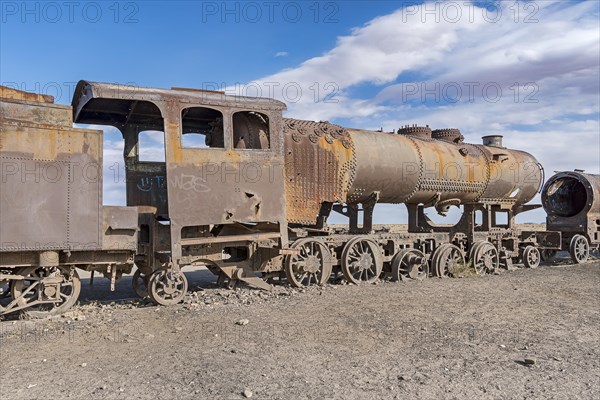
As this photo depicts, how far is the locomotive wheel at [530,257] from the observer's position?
14859mm

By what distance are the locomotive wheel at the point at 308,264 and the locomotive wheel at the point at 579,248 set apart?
10.0 meters

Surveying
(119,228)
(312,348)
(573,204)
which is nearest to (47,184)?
(119,228)

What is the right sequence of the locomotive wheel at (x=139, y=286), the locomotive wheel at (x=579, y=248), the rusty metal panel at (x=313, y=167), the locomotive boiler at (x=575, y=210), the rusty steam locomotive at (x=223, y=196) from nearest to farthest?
1. the rusty steam locomotive at (x=223, y=196)
2. the locomotive wheel at (x=139, y=286)
3. the rusty metal panel at (x=313, y=167)
4. the locomotive wheel at (x=579, y=248)
5. the locomotive boiler at (x=575, y=210)

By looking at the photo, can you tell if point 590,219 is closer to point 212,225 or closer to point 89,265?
point 212,225

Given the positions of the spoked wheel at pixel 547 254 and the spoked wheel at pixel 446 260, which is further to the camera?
the spoked wheel at pixel 547 254

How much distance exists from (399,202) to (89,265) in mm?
7189

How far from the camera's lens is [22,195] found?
743cm

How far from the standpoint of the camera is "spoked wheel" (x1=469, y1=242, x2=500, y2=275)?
13156mm

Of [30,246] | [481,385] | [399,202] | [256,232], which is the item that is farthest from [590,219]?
[30,246]

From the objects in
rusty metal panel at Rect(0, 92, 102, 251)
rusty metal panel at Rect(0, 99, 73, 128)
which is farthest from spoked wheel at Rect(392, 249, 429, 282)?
rusty metal panel at Rect(0, 99, 73, 128)

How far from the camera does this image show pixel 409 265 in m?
11.8

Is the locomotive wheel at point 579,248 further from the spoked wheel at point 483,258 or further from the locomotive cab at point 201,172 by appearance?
the locomotive cab at point 201,172

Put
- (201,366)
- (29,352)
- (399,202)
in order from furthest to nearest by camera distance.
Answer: (399,202) < (29,352) < (201,366)

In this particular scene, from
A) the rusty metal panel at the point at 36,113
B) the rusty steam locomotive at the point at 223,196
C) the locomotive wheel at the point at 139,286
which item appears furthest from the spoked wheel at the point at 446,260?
the rusty metal panel at the point at 36,113
